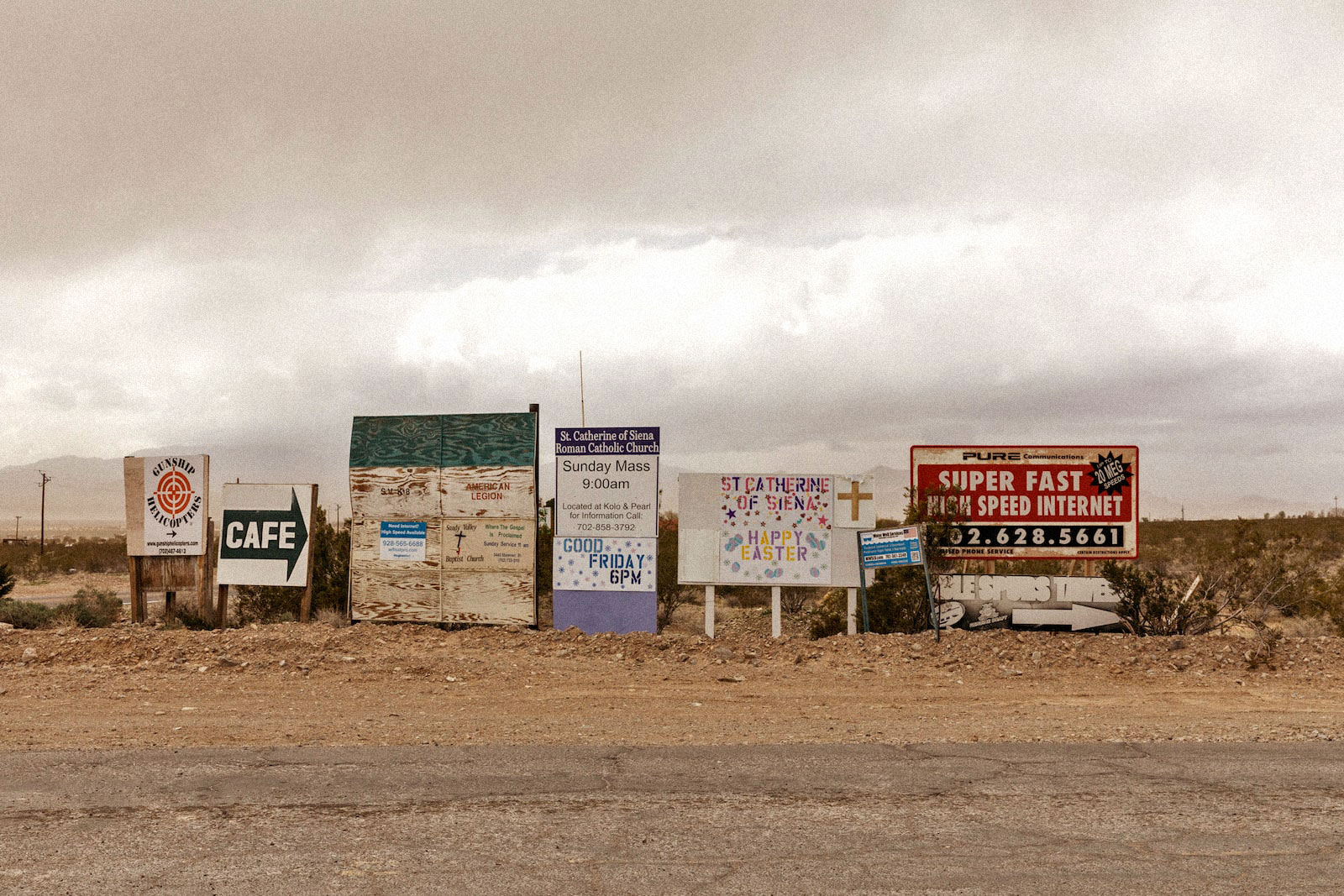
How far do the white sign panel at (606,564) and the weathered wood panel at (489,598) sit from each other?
0.64m

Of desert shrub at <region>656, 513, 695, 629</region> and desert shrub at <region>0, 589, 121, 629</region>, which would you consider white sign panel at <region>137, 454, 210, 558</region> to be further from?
desert shrub at <region>656, 513, 695, 629</region>

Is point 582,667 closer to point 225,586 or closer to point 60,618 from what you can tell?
point 225,586

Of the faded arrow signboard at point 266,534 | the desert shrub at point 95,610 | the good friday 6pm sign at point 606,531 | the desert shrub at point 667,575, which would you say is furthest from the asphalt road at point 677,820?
the desert shrub at point 667,575

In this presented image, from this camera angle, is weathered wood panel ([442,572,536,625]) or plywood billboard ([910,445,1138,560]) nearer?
plywood billboard ([910,445,1138,560])

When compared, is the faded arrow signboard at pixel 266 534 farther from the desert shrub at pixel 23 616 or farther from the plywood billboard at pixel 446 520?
the desert shrub at pixel 23 616

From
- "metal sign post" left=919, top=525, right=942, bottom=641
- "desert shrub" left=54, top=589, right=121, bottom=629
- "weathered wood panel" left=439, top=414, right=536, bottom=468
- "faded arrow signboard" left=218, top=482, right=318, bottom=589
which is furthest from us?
"desert shrub" left=54, top=589, right=121, bottom=629

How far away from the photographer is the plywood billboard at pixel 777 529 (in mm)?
17250

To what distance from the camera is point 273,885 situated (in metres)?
5.98

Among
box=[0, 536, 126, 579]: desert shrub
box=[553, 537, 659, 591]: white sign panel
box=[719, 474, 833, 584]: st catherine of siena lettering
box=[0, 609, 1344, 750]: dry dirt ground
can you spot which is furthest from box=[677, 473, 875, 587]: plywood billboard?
box=[0, 536, 126, 579]: desert shrub

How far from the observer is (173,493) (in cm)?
1919

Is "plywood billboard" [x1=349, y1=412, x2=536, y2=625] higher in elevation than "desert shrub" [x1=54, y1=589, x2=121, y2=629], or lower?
higher

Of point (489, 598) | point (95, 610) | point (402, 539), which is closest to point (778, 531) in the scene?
point (489, 598)

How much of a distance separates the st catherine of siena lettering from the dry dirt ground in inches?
48.6

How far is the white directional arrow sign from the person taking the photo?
17.0m
